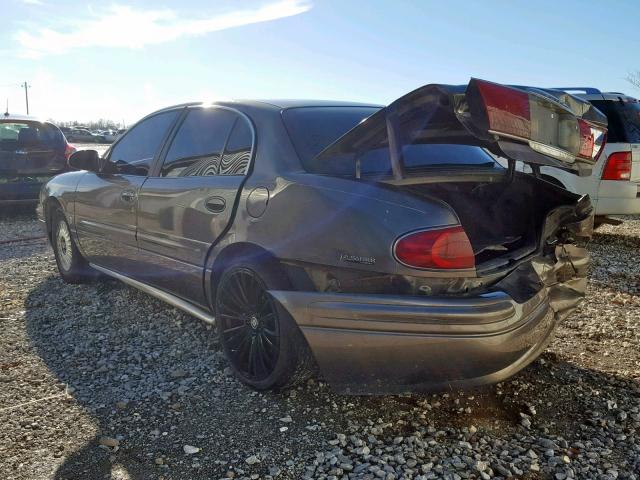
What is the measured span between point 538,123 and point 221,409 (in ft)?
6.61

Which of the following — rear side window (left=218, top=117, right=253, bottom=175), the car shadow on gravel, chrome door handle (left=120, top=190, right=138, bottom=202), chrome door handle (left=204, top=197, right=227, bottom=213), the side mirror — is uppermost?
rear side window (left=218, top=117, right=253, bottom=175)

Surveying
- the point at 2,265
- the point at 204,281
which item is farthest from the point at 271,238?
the point at 2,265

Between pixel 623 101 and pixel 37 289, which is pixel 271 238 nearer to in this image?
pixel 37 289

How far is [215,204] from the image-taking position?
3.31 m

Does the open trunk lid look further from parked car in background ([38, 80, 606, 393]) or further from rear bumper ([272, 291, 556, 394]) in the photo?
rear bumper ([272, 291, 556, 394])

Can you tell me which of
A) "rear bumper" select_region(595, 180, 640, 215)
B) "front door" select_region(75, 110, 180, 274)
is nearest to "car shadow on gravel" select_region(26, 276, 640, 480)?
"front door" select_region(75, 110, 180, 274)

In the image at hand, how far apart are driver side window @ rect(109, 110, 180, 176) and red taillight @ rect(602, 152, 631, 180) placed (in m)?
5.16

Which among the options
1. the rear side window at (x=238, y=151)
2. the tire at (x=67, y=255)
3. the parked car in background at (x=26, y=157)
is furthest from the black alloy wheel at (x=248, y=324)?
the parked car in background at (x=26, y=157)

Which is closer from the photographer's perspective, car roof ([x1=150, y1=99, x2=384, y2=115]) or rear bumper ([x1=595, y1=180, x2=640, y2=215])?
car roof ([x1=150, y1=99, x2=384, y2=115])

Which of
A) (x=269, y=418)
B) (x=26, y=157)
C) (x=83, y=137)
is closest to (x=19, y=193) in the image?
(x=26, y=157)

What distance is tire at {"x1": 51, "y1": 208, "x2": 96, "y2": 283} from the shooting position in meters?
5.16

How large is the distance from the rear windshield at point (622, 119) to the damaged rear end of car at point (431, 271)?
4.73 m

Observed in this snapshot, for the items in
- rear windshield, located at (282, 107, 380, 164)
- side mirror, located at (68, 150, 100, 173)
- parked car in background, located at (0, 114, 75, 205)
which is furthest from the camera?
parked car in background, located at (0, 114, 75, 205)

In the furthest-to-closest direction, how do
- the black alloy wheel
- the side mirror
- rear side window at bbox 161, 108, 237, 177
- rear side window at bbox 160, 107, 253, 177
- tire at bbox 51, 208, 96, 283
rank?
1. tire at bbox 51, 208, 96, 283
2. the side mirror
3. rear side window at bbox 161, 108, 237, 177
4. rear side window at bbox 160, 107, 253, 177
5. the black alloy wheel
